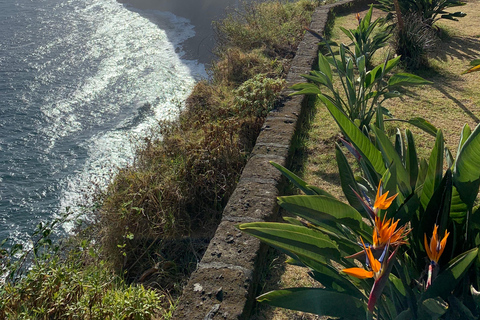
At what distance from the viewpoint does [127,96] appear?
844 centimetres

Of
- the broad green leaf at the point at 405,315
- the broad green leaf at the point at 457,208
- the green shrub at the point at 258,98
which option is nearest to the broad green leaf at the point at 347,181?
the broad green leaf at the point at 457,208

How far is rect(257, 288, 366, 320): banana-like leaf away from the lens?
1.53 meters

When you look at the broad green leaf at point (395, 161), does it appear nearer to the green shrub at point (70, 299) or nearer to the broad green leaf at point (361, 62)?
the green shrub at point (70, 299)

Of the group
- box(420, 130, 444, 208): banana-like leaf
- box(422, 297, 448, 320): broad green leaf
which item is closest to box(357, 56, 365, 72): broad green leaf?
box(420, 130, 444, 208): banana-like leaf

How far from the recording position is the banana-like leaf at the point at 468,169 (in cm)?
142

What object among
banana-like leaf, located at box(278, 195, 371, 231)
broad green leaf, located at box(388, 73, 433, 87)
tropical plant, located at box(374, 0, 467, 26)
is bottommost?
tropical plant, located at box(374, 0, 467, 26)

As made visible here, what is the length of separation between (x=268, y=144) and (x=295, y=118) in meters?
0.51

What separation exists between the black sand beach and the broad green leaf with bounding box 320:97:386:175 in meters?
9.18

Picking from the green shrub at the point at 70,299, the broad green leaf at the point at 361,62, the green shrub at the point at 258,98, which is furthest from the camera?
the green shrub at the point at 258,98

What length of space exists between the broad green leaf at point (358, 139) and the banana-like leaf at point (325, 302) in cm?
53

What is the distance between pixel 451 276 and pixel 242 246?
127cm

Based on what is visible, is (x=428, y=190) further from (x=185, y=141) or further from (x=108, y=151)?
(x=108, y=151)

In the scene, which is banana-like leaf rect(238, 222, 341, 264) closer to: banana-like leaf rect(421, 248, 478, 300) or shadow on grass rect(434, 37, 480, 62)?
banana-like leaf rect(421, 248, 478, 300)

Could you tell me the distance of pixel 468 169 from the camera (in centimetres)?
146
